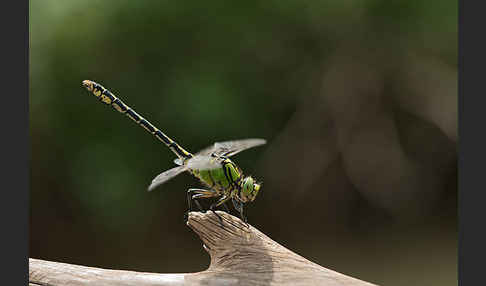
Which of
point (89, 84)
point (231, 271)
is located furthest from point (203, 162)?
point (89, 84)

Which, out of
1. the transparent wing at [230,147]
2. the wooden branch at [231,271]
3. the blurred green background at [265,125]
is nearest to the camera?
the wooden branch at [231,271]

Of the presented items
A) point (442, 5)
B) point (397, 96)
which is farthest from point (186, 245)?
point (442, 5)

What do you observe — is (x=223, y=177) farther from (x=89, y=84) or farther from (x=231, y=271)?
(x=89, y=84)

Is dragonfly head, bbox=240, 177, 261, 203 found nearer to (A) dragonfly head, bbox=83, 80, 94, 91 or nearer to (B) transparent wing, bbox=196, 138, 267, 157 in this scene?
(B) transparent wing, bbox=196, 138, 267, 157

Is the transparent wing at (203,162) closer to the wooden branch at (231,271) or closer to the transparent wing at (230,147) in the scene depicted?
the transparent wing at (230,147)

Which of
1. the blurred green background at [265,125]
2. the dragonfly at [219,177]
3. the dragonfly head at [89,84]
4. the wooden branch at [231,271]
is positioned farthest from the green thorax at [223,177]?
the blurred green background at [265,125]

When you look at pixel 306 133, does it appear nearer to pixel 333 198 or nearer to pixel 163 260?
pixel 333 198
